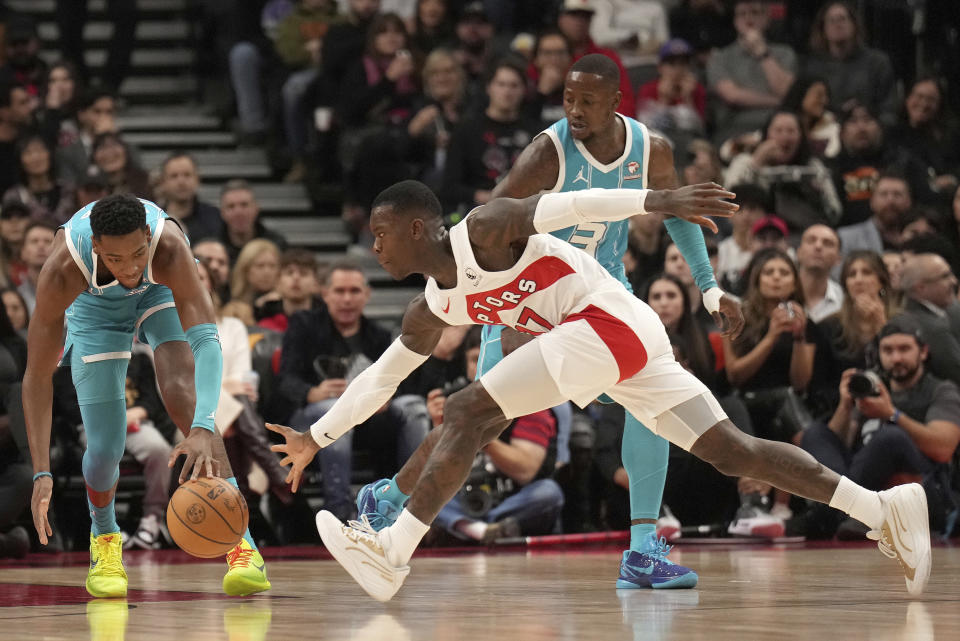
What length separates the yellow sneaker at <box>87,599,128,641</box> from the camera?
4.40 meters

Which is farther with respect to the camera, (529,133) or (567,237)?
(529,133)

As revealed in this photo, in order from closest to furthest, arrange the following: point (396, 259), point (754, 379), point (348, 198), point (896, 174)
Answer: point (396, 259), point (754, 379), point (896, 174), point (348, 198)

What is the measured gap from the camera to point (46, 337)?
5719 mm

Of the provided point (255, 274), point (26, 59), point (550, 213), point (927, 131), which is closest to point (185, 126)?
point (26, 59)

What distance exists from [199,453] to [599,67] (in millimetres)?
2156

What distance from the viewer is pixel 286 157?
1305cm

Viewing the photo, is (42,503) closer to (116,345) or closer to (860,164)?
(116,345)

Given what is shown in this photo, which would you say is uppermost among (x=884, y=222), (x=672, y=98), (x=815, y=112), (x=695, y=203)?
(x=695, y=203)

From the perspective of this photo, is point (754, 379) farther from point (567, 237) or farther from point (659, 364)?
point (659, 364)

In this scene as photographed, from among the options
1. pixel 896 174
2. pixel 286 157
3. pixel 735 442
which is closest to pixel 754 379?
pixel 896 174

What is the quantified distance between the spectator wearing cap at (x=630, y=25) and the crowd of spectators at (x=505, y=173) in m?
0.02

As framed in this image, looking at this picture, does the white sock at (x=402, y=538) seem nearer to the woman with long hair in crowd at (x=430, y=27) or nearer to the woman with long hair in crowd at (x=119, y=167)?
the woman with long hair in crowd at (x=119, y=167)

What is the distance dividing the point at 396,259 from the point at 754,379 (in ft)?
13.9

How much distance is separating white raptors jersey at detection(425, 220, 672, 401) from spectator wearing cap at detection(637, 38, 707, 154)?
6.47m
